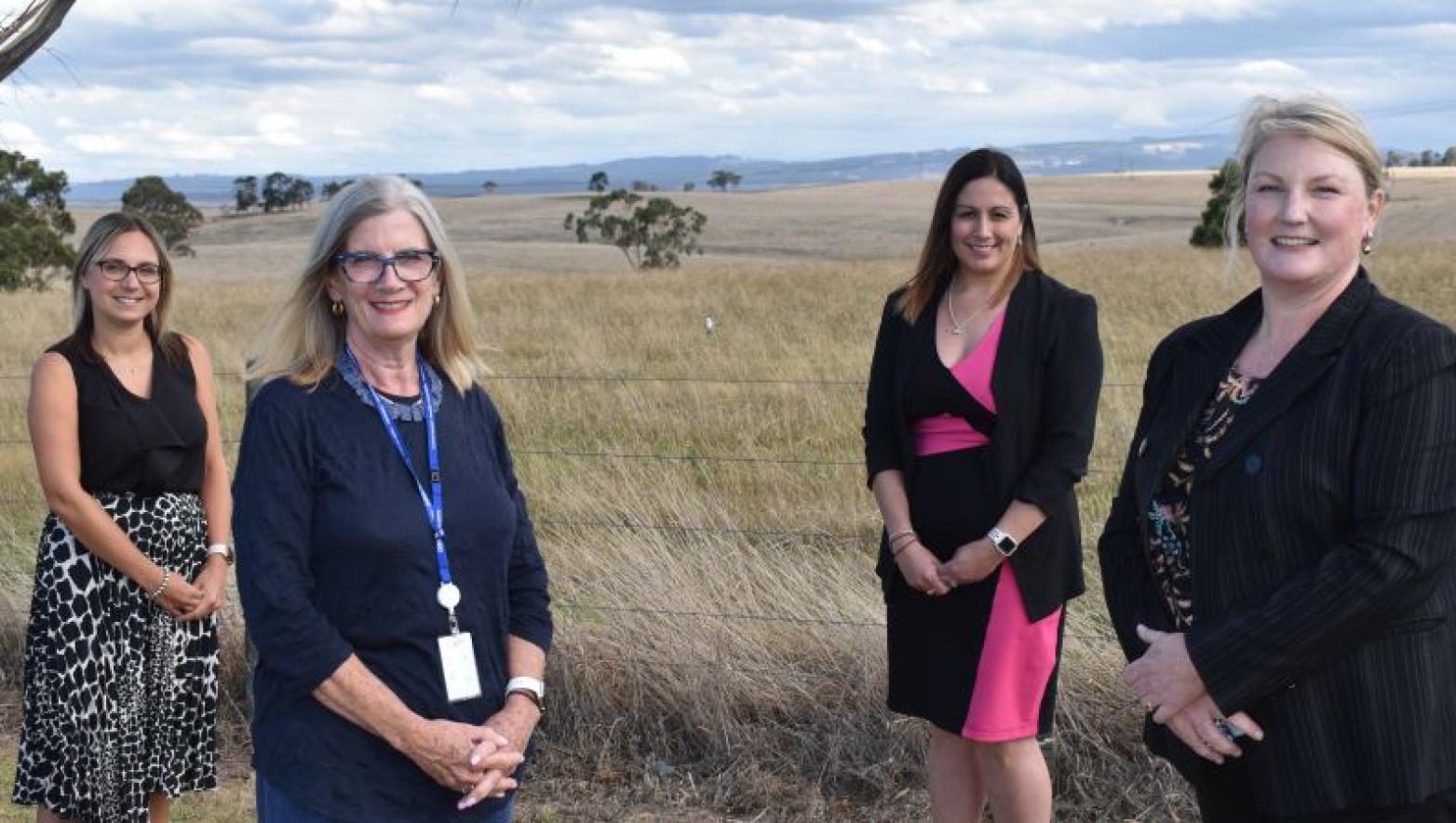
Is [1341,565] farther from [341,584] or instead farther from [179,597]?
[179,597]

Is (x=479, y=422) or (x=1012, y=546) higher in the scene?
(x=479, y=422)

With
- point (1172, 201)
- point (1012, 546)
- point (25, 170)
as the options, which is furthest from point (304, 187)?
point (1012, 546)

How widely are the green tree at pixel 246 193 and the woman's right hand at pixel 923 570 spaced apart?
321 ft

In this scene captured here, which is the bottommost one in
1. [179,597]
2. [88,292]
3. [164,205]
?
[164,205]

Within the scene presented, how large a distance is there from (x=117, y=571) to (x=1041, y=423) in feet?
7.65

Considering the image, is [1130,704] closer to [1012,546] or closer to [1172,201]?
[1012,546]

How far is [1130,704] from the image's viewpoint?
442cm

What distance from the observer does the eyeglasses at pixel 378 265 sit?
278 centimetres

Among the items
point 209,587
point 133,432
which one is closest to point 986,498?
point 209,587

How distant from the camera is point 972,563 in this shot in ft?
12.1

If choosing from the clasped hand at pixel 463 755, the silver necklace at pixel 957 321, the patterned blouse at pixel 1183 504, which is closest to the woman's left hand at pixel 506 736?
the clasped hand at pixel 463 755

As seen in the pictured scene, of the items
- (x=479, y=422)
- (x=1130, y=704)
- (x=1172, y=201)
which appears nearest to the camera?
(x=479, y=422)

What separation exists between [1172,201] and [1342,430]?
313 ft

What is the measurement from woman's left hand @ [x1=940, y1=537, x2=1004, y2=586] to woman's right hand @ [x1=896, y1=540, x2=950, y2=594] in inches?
0.7
